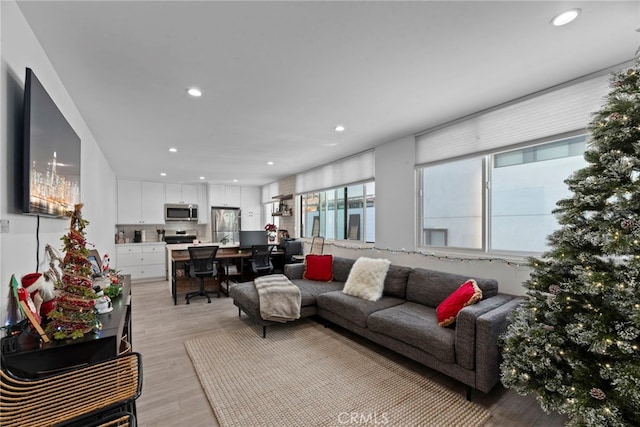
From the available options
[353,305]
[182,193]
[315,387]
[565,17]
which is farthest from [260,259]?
[565,17]

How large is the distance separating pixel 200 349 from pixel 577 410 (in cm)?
311

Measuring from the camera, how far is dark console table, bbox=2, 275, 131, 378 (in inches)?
47.4

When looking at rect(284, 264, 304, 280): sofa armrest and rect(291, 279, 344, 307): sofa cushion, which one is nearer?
rect(291, 279, 344, 307): sofa cushion

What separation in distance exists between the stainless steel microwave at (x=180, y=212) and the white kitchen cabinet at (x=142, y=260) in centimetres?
87

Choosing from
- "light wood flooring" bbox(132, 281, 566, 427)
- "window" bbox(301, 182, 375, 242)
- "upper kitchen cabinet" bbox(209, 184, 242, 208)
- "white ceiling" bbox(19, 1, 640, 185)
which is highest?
"white ceiling" bbox(19, 1, 640, 185)

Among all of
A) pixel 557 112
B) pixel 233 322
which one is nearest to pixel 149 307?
pixel 233 322

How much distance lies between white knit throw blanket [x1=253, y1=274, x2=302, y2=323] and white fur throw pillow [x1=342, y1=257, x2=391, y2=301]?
2.19 ft

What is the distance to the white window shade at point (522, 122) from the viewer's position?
2301 millimetres

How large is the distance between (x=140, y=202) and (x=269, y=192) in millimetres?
3383

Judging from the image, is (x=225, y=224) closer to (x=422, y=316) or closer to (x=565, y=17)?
(x=422, y=316)

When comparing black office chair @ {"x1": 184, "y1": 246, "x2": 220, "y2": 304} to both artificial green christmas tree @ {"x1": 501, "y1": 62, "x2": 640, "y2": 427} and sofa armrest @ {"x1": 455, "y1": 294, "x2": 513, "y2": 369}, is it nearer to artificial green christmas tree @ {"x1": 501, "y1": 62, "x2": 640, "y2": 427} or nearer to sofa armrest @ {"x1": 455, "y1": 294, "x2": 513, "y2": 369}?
sofa armrest @ {"x1": 455, "y1": 294, "x2": 513, "y2": 369}

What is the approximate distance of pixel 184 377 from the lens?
7.93 ft

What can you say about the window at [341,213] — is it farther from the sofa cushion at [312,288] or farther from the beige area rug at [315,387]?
the beige area rug at [315,387]

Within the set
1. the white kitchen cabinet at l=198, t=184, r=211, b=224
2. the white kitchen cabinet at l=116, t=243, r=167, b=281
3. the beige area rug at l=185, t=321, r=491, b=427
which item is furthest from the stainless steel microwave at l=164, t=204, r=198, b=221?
the beige area rug at l=185, t=321, r=491, b=427
